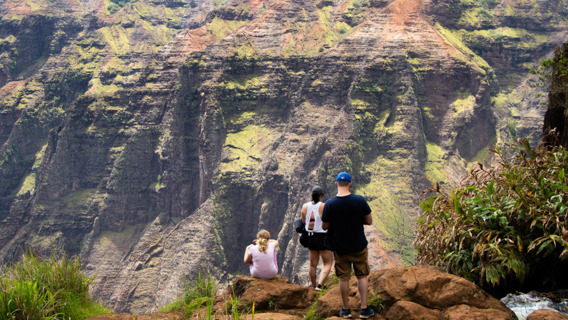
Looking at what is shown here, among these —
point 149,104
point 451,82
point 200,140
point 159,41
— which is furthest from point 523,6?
point 159,41

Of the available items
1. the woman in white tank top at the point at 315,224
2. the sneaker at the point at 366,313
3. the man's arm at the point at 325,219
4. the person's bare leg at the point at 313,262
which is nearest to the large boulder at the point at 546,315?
the sneaker at the point at 366,313

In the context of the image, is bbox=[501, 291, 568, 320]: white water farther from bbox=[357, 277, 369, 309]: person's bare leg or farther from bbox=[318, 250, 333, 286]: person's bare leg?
bbox=[318, 250, 333, 286]: person's bare leg

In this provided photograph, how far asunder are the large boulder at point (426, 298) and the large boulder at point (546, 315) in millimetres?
371

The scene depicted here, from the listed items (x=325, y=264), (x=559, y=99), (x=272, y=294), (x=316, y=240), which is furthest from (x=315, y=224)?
(x=559, y=99)

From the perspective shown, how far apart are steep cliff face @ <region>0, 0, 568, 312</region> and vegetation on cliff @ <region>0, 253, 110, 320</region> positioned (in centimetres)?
5259

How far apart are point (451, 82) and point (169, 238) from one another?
54481mm

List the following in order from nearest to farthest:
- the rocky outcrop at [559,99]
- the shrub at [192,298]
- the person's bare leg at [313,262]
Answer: the shrub at [192,298] < the person's bare leg at [313,262] < the rocky outcrop at [559,99]

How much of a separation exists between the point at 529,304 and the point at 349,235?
3946 mm

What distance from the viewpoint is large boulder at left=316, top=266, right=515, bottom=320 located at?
9.76 meters

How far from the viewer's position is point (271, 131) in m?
94.2

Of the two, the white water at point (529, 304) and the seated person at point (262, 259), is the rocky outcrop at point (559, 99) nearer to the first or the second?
the white water at point (529, 304)

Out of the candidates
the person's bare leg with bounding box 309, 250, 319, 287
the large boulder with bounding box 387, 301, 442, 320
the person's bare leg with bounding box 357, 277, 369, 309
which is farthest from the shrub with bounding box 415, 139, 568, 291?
the person's bare leg with bounding box 309, 250, 319, 287

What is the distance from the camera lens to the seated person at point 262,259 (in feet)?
43.0

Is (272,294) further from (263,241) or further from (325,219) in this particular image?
(325,219)
